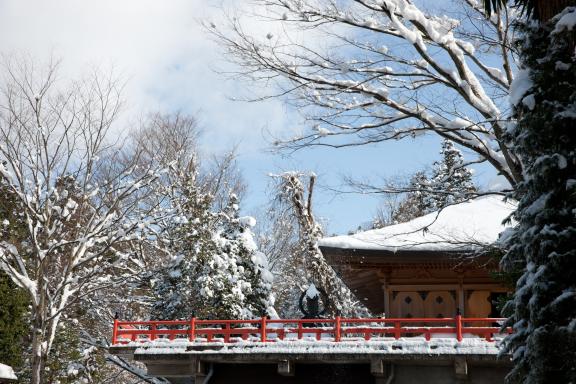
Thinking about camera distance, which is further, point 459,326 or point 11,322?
point 11,322

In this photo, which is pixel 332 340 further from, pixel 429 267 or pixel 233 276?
pixel 233 276

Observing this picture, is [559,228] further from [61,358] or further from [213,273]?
[61,358]

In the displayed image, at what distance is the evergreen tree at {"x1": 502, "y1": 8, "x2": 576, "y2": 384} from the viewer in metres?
8.00

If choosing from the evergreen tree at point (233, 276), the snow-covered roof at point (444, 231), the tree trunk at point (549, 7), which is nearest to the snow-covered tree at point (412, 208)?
the evergreen tree at point (233, 276)

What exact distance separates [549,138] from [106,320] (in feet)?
68.2

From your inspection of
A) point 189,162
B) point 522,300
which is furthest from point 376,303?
point 522,300

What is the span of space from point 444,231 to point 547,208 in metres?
9.48

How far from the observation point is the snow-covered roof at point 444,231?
644 inches

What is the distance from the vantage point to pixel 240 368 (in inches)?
661

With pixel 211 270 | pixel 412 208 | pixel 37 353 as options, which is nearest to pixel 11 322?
pixel 37 353

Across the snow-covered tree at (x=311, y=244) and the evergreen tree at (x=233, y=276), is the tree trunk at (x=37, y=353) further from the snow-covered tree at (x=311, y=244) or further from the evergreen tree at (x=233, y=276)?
the snow-covered tree at (x=311, y=244)

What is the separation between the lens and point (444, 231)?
1766cm

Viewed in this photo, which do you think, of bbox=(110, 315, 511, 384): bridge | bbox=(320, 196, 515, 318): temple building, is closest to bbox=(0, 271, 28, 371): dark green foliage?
bbox=(110, 315, 511, 384): bridge

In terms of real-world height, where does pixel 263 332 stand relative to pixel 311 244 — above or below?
below
